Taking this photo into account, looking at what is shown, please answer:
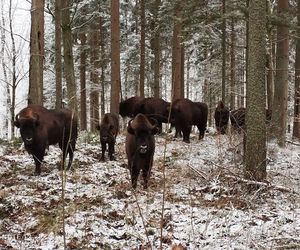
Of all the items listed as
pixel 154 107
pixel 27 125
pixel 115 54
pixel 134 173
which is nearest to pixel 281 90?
pixel 154 107

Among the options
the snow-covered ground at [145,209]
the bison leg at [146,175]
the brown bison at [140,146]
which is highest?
the brown bison at [140,146]

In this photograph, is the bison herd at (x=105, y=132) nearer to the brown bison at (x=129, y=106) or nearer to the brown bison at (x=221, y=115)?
the brown bison at (x=129, y=106)

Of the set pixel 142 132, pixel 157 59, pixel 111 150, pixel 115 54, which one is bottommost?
pixel 111 150

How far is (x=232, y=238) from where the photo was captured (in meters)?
6.18

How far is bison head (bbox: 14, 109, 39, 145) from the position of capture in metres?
9.80

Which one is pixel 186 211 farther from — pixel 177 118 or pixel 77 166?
pixel 177 118

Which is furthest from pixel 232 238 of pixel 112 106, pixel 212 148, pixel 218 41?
pixel 218 41

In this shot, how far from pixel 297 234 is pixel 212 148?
813cm

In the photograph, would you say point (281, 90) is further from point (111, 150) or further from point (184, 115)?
point (111, 150)

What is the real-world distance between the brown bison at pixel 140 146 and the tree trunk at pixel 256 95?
6.12ft

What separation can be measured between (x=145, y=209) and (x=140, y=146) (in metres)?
1.61

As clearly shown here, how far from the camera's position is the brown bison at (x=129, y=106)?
1775cm

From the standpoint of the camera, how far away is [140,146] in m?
8.77

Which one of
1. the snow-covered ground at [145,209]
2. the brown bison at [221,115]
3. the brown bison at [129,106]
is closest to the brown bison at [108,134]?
the snow-covered ground at [145,209]
